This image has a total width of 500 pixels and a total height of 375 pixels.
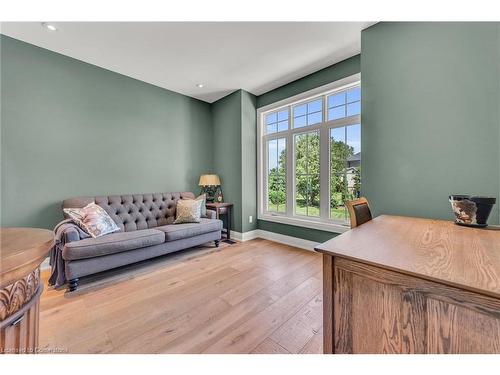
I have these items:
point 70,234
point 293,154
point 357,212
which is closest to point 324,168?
point 293,154

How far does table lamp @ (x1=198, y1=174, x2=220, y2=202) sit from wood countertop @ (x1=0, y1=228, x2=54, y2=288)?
3.11 metres

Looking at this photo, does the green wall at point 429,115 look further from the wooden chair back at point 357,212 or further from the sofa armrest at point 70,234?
the sofa armrest at point 70,234

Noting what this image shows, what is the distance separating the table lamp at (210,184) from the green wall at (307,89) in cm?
111

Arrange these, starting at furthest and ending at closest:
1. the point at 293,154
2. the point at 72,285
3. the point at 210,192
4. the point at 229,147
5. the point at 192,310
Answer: the point at 210,192
the point at 229,147
the point at 293,154
the point at 72,285
the point at 192,310

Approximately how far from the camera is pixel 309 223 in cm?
316

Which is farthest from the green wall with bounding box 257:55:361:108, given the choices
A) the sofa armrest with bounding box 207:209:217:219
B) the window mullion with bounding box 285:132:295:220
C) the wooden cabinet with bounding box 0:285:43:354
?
the wooden cabinet with bounding box 0:285:43:354

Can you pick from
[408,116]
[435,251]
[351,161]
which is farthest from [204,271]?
[408,116]

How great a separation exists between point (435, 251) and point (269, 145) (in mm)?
3250

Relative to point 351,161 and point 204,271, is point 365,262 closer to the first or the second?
point 204,271

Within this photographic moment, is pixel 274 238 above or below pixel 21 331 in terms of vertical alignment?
below

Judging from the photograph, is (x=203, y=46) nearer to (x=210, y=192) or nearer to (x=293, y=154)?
(x=293, y=154)

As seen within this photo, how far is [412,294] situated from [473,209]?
1019mm

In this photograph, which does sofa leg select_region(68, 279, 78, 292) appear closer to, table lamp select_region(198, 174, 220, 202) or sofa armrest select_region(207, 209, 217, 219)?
sofa armrest select_region(207, 209, 217, 219)

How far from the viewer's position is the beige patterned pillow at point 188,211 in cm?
311
